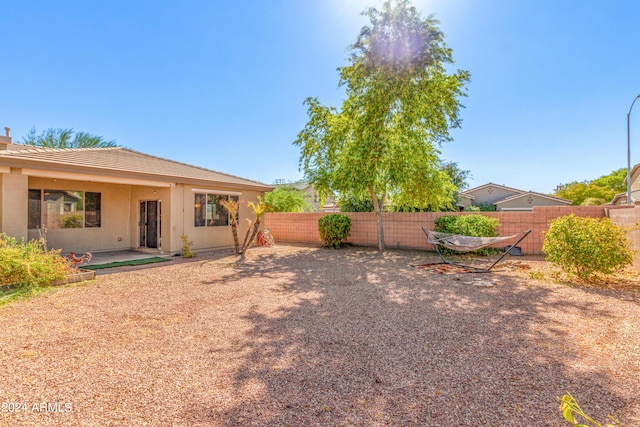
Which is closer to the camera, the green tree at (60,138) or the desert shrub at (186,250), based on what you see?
the desert shrub at (186,250)

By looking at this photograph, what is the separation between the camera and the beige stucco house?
6969mm

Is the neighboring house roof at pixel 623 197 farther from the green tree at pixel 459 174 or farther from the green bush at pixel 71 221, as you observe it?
the green bush at pixel 71 221

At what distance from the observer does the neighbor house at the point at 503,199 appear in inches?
910

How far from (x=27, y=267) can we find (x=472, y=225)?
10.6 m

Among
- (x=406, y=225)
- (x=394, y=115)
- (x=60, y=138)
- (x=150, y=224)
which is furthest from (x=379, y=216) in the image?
(x=60, y=138)

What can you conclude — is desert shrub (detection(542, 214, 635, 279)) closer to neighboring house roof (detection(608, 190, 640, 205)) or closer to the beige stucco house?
the beige stucco house

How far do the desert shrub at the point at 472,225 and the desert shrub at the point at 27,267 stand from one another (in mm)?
9849

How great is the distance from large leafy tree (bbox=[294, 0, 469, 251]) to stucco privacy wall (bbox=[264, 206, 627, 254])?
0.59 m

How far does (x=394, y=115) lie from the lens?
34.3 feet

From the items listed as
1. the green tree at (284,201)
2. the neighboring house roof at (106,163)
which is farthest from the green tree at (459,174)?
the neighboring house roof at (106,163)

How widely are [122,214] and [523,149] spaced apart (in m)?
19.6

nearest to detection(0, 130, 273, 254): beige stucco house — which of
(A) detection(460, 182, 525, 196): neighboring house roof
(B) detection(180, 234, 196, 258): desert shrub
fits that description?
(B) detection(180, 234, 196, 258): desert shrub

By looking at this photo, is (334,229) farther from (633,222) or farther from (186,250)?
(633,222)

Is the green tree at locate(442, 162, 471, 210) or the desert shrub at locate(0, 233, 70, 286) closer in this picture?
the desert shrub at locate(0, 233, 70, 286)
